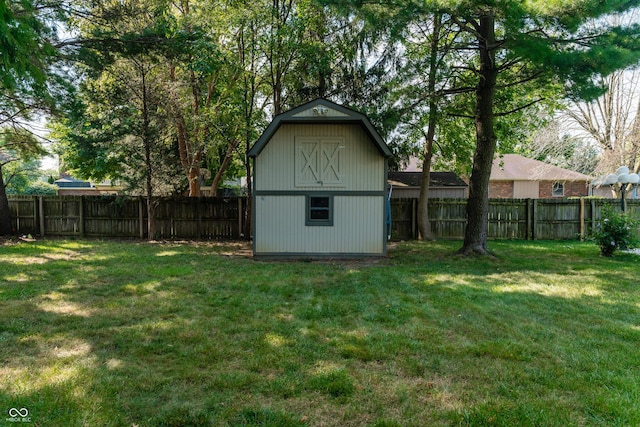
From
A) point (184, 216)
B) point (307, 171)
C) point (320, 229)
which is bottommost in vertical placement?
point (320, 229)

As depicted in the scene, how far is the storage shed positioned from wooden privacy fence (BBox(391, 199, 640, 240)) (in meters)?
4.51

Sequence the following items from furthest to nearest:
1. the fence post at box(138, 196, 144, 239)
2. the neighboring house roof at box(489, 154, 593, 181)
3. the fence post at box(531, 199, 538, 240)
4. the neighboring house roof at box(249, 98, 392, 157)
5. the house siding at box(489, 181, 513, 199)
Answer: the house siding at box(489, 181, 513, 199) < the neighboring house roof at box(489, 154, 593, 181) < the fence post at box(531, 199, 538, 240) < the fence post at box(138, 196, 144, 239) < the neighboring house roof at box(249, 98, 392, 157)

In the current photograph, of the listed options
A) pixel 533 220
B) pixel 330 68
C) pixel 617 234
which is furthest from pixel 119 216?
pixel 617 234

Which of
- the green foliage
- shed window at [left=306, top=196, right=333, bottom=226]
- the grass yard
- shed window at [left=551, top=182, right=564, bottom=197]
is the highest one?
shed window at [left=551, top=182, right=564, bottom=197]

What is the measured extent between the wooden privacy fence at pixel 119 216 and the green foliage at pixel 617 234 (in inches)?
416

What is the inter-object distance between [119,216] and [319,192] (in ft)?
26.0

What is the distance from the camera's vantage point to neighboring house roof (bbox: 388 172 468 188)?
2088 cm

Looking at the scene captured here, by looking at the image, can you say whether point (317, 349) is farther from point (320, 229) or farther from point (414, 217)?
point (414, 217)

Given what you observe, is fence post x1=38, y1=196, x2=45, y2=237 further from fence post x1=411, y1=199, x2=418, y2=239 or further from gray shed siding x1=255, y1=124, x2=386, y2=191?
fence post x1=411, y1=199, x2=418, y2=239

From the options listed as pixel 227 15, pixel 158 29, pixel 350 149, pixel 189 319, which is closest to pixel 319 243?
pixel 350 149

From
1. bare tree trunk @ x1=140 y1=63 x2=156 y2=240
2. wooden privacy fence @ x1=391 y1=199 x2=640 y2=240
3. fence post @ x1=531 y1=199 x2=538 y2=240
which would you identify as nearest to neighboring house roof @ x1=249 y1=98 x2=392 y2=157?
bare tree trunk @ x1=140 y1=63 x2=156 y2=240

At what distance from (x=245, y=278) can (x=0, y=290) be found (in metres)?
3.62

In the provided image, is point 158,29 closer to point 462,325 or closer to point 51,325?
point 51,325

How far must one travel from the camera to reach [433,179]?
21391 millimetres
